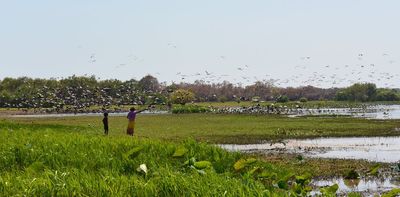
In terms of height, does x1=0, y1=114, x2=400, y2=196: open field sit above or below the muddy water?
above

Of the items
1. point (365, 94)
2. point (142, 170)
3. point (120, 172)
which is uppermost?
point (365, 94)

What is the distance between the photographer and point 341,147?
101ft

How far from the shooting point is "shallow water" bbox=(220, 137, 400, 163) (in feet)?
86.2

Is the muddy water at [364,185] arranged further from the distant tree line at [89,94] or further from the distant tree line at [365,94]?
the distant tree line at [365,94]

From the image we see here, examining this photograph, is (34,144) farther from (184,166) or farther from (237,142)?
(237,142)

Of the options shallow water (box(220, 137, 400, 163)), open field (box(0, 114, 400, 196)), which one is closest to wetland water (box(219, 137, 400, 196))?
shallow water (box(220, 137, 400, 163))

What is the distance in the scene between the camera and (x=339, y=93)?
15950 centimetres

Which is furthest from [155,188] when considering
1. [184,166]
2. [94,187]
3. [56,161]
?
[56,161]

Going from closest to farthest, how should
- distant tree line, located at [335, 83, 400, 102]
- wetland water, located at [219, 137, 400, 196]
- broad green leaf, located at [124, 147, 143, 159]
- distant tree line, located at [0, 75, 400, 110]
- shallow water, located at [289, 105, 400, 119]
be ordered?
1. broad green leaf, located at [124, 147, 143, 159]
2. wetland water, located at [219, 137, 400, 196]
3. shallow water, located at [289, 105, 400, 119]
4. distant tree line, located at [0, 75, 400, 110]
5. distant tree line, located at [335, 83, 400, 102]

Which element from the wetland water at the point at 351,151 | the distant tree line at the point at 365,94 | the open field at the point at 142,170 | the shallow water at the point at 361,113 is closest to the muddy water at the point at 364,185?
the wetland water at the point at 351,151

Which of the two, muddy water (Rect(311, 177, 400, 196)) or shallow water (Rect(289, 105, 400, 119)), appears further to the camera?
shallow water (Rect(289, 105, 400, 119))

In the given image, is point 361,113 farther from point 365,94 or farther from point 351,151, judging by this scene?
point 365,94

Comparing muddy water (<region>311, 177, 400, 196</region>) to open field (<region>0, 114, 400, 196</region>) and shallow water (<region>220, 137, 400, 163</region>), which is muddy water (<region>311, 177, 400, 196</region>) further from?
shallow water (<region>220, 137, 400, 163</region>)

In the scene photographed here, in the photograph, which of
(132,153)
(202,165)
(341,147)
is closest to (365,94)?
(341,147)
